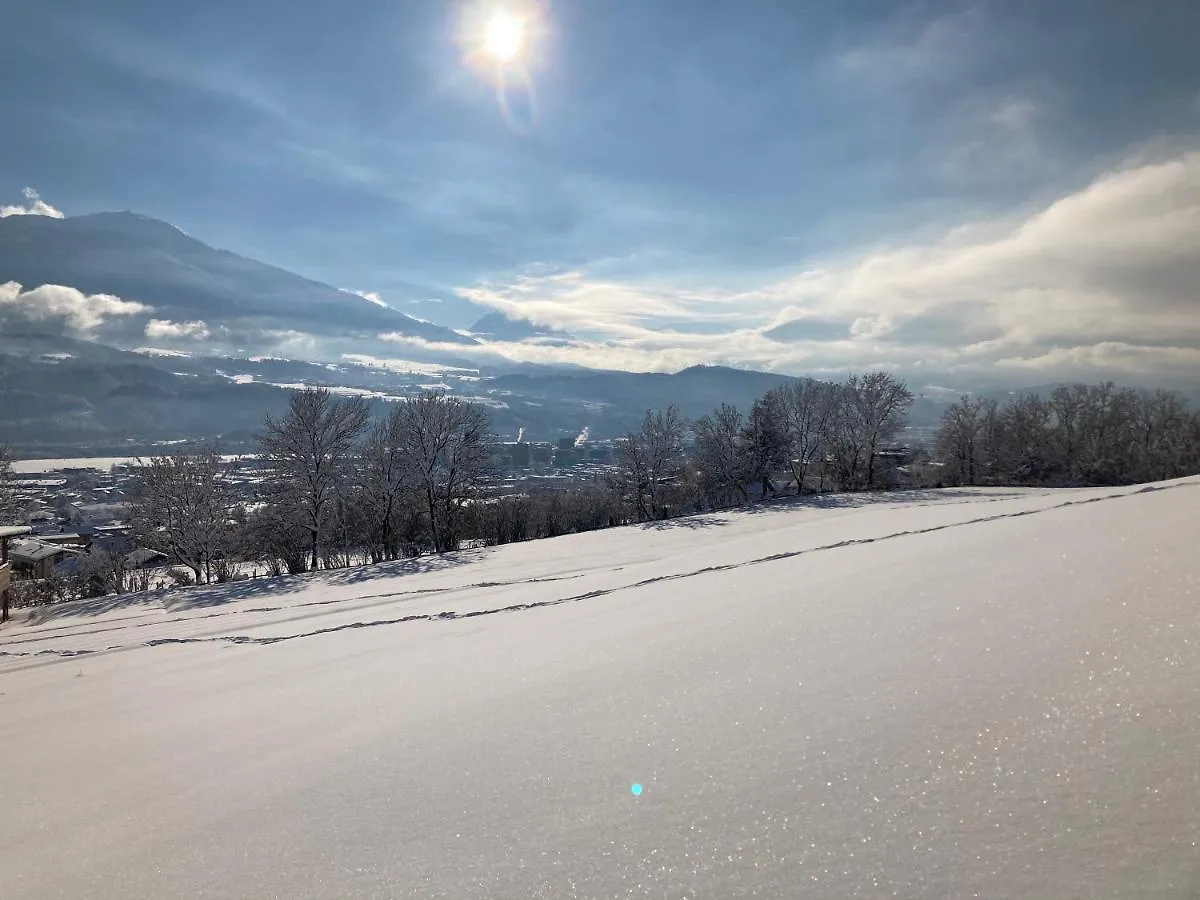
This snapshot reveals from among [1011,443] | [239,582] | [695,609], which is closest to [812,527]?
[695,609]

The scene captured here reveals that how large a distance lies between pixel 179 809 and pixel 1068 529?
6.99 m

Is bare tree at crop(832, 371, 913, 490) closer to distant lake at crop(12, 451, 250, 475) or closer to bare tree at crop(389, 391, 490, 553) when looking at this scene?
bare tree at crop(389, 391, 490, 553)

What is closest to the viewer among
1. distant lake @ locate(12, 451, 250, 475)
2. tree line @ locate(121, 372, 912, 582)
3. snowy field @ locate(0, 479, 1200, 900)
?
snowy field @ locate(0, 479, 1200, 900)

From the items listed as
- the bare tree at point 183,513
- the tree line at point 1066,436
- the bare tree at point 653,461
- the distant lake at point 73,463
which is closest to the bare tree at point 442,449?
the bare tree at point 183,513

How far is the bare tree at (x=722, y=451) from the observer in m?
37.3

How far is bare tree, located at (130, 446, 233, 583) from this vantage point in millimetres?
21297

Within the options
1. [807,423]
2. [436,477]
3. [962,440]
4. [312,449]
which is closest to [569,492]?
[807,423]

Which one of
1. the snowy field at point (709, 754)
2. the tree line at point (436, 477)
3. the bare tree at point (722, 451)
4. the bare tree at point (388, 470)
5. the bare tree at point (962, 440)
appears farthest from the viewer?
the bare tree at point (962, 440)

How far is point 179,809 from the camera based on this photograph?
2.61 meters

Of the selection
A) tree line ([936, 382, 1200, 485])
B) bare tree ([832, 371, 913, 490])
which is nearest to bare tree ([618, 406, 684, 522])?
bare tree ([832, 371, 913, 490])

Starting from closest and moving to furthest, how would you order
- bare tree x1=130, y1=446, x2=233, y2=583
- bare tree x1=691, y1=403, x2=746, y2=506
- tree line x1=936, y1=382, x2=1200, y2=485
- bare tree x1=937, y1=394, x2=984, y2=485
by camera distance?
bare tree x1=130, y1=446, x2=233, y2=583 → bare tree x1=691, y1=403, x2=746, y2=506 → tree line x1=936, y1=382, x2=1200, y2=485 → bare tree x1=937, y1=394, x2=984, y2=485

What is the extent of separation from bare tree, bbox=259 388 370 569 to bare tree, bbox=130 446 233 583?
3.15 metres

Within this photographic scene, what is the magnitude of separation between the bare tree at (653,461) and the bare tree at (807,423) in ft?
25.0

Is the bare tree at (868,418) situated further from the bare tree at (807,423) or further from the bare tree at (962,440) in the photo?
the bare tree at (962,440)
